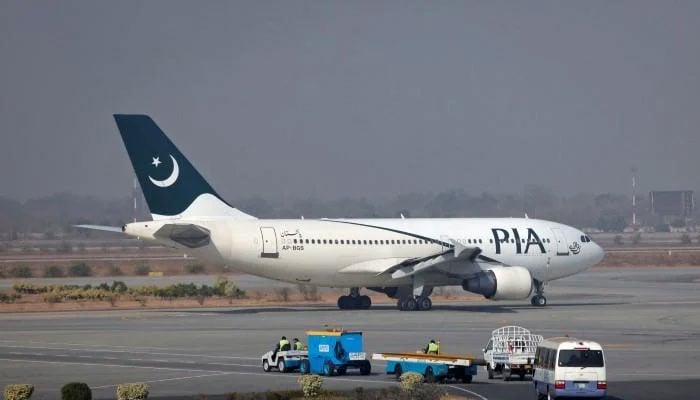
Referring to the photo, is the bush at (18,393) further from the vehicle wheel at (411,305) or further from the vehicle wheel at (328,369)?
the vehicle wheel at (411,305)

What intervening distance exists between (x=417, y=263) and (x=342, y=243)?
361 centimetres

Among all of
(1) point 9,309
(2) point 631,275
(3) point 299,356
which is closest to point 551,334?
(3) point 299,356

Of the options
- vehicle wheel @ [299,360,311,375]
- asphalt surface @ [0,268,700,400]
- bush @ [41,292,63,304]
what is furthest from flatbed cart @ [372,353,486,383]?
bush @ [41,292,63,304]

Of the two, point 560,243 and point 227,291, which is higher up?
point 560,243

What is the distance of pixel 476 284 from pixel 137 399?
3399 cm

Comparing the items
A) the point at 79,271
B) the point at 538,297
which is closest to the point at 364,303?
the point at 538,297

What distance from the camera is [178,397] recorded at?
101 feet

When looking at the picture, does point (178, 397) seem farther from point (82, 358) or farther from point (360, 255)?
point (360, 255)

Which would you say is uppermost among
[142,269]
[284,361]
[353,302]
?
[142,269]

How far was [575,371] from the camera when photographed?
28531 mm

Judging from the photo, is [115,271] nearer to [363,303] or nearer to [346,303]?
[346,303]

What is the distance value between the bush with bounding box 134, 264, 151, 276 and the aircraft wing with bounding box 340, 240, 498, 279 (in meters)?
36.6

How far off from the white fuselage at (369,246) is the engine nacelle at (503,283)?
130 cm

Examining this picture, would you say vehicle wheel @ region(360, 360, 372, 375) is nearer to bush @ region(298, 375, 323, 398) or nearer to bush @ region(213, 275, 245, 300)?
bush @ region(298, 375, 323, 398)
